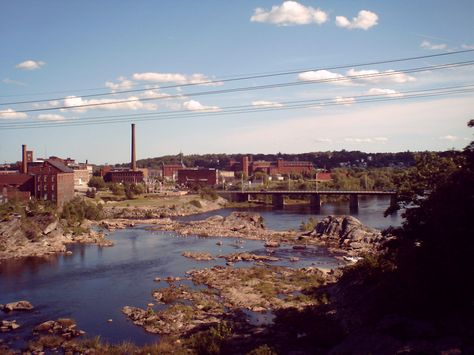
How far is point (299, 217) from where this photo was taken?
244ft

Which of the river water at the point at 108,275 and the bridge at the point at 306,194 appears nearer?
the river water at the point at 108,275

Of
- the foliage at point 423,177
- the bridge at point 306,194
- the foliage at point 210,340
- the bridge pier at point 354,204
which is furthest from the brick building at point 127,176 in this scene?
the foliage at point 423,177

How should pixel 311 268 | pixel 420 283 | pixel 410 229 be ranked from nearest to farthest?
pixel 420 283, pixel 410 229, pixel 311 268

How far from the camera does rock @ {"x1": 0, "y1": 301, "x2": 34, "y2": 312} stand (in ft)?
83.0

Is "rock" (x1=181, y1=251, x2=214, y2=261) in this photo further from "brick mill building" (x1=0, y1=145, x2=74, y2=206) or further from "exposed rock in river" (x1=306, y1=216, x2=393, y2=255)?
"brick mill building" (x1=0, y1=145, x2=74, y2=206)

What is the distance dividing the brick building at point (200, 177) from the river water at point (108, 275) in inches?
2358

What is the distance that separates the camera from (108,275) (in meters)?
34.1

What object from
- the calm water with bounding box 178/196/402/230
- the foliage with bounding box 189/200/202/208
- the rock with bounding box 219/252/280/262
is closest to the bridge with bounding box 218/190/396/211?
the calm water with bounding box 178/196/402/230

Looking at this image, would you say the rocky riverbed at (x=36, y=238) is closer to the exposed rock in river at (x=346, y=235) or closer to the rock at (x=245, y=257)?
the rock at (x=245, y=257)

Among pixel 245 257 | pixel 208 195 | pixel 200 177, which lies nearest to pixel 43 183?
pixel 245 257

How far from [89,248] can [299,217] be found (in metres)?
38.9

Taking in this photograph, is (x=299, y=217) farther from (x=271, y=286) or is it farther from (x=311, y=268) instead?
(x=271, y=286)

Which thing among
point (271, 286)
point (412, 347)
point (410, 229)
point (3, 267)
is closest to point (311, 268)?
point (271, 286)

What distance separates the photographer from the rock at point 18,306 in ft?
83.0
